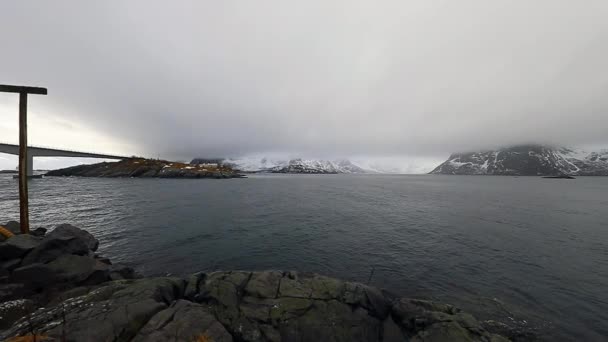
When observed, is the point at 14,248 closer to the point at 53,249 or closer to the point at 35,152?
the point at 53,249

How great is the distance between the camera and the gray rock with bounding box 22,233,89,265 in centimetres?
1238

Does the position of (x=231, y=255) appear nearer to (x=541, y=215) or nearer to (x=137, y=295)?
(x=137, y=295)

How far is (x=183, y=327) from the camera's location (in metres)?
7.56

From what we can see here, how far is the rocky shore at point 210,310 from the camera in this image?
24.4 ft

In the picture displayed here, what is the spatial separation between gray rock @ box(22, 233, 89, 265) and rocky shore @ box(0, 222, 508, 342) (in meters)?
0.20

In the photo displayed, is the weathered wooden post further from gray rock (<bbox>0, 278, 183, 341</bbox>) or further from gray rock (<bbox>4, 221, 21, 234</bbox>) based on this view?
gray rock (<bbox>0, 278, 183, 341</bbox>)

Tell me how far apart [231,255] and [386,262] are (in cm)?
1203

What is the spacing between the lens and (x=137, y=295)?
896 cm

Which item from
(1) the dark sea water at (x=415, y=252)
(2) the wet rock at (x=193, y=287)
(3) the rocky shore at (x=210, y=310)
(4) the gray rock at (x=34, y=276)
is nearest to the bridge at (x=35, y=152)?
(1) the dark sea water at (x=415, y=252)

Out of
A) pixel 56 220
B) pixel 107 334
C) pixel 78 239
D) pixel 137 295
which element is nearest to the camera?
pixel 107 334

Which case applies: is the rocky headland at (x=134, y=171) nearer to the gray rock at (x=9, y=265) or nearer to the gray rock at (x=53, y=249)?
the gray rock at (x=53, y=249)

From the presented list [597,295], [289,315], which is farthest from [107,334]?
[597,295]

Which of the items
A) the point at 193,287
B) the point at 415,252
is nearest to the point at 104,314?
the point at 193,287

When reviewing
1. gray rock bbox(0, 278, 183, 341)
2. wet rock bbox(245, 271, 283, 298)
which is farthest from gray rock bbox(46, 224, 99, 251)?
wet rock bbox(245, 271, 283, 298)
